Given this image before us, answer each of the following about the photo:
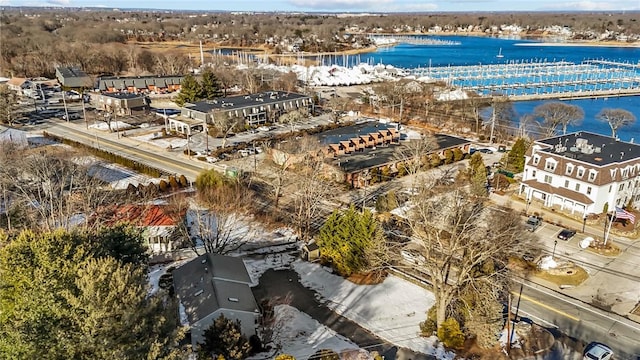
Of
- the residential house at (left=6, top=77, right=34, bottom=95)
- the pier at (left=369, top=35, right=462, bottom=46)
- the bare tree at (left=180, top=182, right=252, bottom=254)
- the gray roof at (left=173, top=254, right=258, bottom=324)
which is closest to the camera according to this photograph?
the gray roof at (left=173, top=254, right=258, bottom=324)

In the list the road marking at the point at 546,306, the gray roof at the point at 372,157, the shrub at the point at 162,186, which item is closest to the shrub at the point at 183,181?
the shrub at the point at 162,186

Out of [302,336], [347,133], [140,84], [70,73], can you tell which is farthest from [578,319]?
[70,73]

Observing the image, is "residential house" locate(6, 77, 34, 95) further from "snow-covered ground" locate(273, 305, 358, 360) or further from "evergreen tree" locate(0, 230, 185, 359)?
"snow-covered ground" locate(273, 305, 358, 360)

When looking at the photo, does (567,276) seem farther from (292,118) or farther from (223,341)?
(292,118)

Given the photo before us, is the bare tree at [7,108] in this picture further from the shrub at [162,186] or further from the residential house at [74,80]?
the shrub at [162,186]

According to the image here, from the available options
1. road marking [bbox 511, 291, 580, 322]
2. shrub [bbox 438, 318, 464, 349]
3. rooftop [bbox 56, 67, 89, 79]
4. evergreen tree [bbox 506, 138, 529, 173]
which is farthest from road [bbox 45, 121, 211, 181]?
evergreen tree [bbox 506, 138, 529, 173]

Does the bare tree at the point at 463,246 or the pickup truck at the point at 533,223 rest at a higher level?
the bare tree at the point at 463,246

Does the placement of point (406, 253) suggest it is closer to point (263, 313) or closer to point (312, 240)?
point (312, 240)
